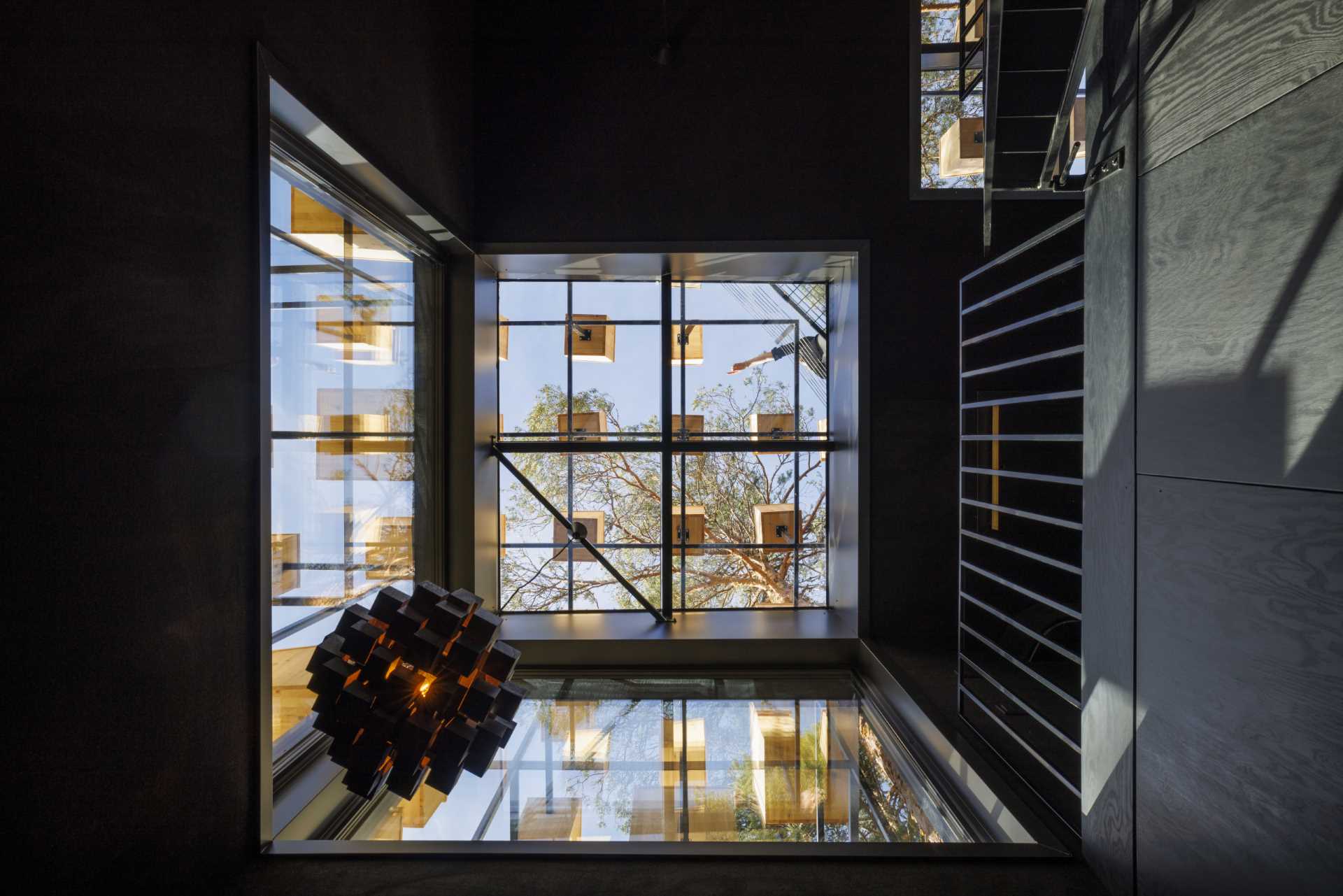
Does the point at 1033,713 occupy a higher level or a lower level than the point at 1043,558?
lower

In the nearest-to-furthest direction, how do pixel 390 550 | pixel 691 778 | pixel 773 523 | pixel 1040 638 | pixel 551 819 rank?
1. pixel 1040 638
2. pixel 551 819
3. pixel 691 778
4. pixel 390 550
5. pixel 773 523

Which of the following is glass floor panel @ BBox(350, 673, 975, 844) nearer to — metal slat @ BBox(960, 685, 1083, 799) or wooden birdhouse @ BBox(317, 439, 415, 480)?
metal slat @ BBox(960, 685, 1083, 799)

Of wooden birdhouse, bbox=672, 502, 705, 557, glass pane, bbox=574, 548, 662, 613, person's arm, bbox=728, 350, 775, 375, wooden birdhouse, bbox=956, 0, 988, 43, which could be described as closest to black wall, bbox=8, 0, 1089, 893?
wooden birdhouse, bbox=672, 502, 705, 557

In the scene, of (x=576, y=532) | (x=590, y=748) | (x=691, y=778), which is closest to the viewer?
(x=691, y=778)

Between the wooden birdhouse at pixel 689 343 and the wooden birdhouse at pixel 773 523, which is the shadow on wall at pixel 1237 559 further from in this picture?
the wooden birdhouse at pixel 689 343

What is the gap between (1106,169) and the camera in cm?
165

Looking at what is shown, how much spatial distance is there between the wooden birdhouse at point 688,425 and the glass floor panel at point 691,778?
5.41 feet

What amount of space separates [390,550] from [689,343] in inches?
91.8

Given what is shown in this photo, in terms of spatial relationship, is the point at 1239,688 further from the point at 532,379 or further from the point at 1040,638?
the point at 532,379

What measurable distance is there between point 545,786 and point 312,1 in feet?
9.16

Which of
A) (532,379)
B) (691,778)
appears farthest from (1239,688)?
(532,379)

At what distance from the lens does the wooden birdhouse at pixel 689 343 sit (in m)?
4.39

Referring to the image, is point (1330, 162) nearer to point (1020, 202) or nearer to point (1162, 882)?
point (1162, 882)

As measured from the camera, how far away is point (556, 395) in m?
4.41
